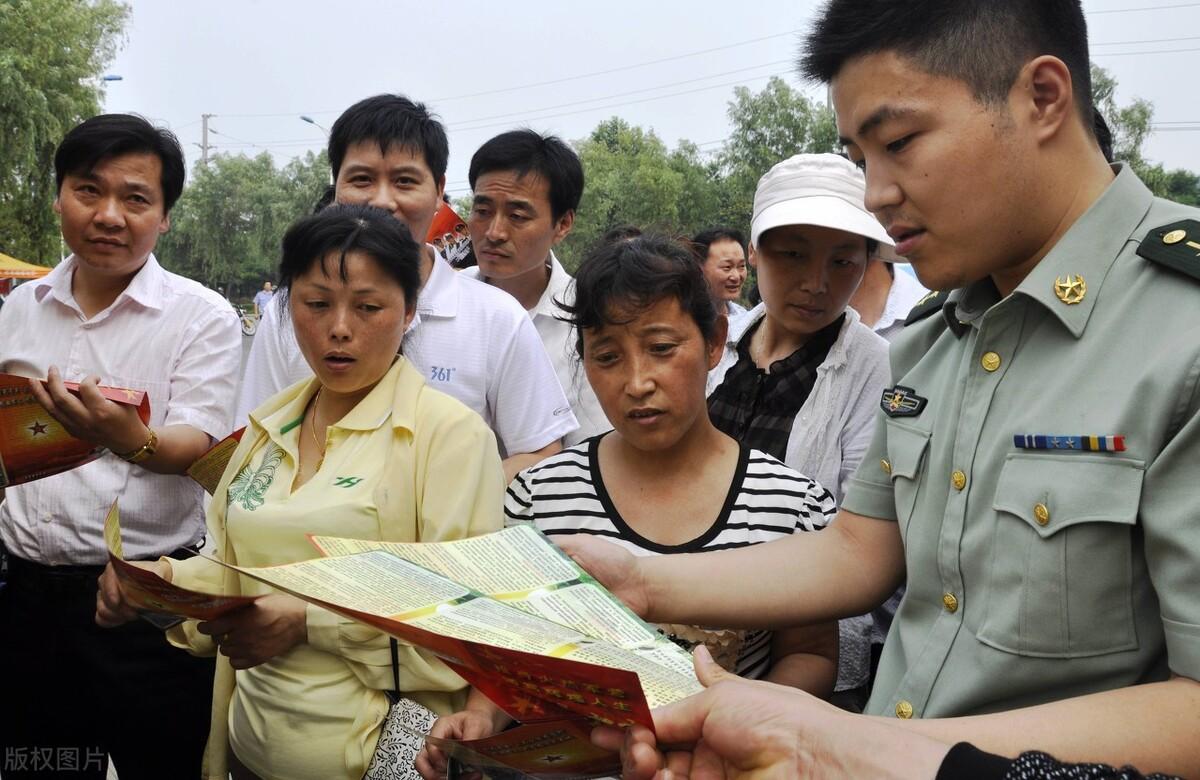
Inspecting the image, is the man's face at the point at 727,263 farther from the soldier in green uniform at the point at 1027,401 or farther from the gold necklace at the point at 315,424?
the soldier in green uniform at the point at 1027,401

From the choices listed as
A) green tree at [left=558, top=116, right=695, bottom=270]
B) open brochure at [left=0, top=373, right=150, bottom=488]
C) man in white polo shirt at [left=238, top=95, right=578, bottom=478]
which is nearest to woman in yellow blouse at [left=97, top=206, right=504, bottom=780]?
man in white polo shirt at [left=238, top=95, right=578, bottom=478]

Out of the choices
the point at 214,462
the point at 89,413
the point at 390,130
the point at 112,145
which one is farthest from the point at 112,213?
the point at 214,462

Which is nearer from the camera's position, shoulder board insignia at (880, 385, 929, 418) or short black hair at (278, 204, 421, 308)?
shoulder board insignia at (880, 385, 929, 418)

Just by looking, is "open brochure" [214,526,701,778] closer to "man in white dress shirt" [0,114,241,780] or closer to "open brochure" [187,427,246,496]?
"open brochure" [187,427,246,496]

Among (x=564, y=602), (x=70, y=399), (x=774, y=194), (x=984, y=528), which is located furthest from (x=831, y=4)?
(x=70, y=399)

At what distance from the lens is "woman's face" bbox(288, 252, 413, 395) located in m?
2.34

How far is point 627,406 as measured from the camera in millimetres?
2252

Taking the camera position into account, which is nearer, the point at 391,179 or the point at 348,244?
the point at 348,244

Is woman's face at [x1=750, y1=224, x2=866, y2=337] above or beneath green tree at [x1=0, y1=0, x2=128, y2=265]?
beneath

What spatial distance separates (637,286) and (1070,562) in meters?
1.20

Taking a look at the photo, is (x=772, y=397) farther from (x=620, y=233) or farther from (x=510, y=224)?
(x=510, y=224)

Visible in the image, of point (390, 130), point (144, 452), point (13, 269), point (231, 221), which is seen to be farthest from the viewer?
point (231, 221)

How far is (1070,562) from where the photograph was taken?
1.31 metres

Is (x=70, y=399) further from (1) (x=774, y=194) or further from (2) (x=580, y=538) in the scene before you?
(1) (x=774, y=194)
